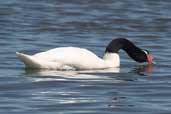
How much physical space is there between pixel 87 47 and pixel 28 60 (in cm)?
329

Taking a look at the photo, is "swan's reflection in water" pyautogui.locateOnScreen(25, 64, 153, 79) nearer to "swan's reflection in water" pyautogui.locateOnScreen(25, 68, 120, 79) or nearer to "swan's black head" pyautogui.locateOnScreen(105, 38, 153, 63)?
"swan's reflection in water" pyautogui.locateOnScreen(25, 68, 120, 79)

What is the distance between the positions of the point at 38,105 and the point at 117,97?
4.39 ft

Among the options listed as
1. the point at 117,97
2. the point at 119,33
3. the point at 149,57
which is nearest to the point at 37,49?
the point at 149,57

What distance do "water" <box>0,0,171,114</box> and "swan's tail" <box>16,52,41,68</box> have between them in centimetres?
17

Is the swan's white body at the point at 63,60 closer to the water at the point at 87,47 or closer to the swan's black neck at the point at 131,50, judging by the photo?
the water at the point at 87,47

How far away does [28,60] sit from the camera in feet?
50.9

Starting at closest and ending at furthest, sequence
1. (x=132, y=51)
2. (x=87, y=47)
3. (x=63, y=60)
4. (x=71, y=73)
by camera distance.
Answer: (x=71, y=73)
(x=63, y=60)
(x=132, y=51)
(x=87, y=47)

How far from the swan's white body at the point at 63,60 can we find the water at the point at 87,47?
0.62 ft

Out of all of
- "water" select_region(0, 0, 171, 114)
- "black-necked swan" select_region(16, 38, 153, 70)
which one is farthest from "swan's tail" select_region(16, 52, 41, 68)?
"water" select_region(0, 0, 171, 114)

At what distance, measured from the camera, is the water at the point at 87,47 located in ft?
40.6

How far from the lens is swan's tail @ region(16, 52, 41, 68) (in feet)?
50.6

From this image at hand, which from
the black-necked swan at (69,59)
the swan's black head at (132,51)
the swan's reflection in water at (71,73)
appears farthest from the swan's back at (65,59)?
the swan's black head at (132,51)

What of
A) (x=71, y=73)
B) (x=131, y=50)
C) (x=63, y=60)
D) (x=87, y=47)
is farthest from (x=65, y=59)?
(x=87, y=47)

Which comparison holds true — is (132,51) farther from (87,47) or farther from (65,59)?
(65,59)
